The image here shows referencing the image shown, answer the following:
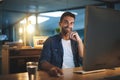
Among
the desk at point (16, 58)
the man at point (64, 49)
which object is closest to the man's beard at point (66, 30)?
the man at point (64, 49)

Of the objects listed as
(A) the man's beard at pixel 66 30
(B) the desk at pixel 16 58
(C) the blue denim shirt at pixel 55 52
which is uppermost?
(A) the man's beard at pixel 66 30

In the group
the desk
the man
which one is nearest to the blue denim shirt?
the man

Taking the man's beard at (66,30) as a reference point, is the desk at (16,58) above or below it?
below

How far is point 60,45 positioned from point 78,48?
0.63 feet

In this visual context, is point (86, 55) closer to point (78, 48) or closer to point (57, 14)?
point (78, 48)

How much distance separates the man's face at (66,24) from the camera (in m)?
2.41

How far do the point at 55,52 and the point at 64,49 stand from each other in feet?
0.31

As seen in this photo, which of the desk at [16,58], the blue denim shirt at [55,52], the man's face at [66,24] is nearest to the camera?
the blue denim shirt at [55,52]

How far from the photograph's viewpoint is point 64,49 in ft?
7.68

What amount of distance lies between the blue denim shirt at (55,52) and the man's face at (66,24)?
89 millimetres

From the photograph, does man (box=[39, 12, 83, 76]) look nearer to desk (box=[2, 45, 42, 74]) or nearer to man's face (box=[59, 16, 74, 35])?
man's face (box=[59, 16, 74, 35])

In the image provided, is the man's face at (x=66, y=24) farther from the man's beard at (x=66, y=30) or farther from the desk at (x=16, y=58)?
the desk at (x=16, y=58)

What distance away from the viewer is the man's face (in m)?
2.41

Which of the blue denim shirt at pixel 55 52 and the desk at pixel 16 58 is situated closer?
the blue denim shirt at pixel 55 52
